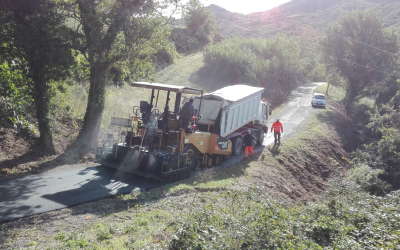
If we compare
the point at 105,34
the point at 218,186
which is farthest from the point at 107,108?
the point at 218,186

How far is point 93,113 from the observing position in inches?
554

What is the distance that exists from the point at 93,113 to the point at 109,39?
10.7 ft

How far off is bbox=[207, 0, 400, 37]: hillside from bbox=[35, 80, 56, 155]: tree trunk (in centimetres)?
7685

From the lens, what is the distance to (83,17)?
1220 centimetres

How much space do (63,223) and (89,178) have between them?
3509mm

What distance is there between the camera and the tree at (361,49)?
3238 centimetres

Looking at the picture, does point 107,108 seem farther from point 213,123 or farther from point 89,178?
point 89,178

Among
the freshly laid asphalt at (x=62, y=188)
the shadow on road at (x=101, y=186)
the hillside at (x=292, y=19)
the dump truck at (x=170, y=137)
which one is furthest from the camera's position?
the hillside at (x=292, y=19)

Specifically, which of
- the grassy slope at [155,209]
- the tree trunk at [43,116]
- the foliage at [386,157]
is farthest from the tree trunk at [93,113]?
the foliage at [386,157]

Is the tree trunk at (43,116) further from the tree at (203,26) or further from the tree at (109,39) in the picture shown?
the tree at (203,26)

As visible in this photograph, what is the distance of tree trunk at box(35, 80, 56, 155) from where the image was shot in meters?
12.2

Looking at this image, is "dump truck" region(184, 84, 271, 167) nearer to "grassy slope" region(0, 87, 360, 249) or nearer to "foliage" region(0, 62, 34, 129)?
"grassy slope" region(0, 87, 360, 249)

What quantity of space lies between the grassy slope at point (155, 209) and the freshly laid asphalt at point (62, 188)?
1.40ft

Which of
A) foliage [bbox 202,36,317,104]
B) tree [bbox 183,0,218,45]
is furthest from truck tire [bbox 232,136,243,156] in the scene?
tree [bbox 183,0,218,45]
